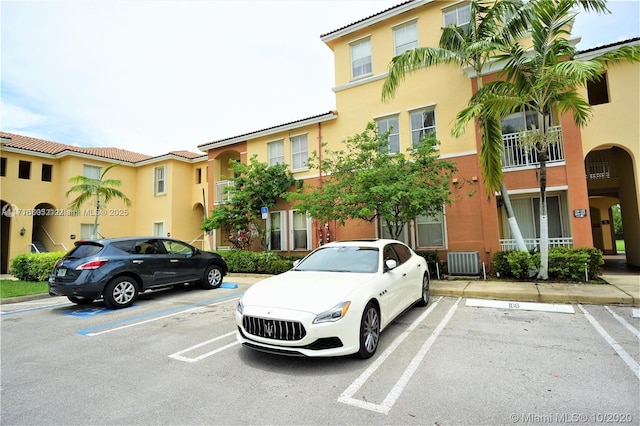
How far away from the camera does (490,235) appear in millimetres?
10914

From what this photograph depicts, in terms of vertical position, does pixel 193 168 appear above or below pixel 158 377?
above

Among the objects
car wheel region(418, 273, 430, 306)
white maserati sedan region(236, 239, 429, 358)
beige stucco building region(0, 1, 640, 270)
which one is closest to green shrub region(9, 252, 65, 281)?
beige stucco building region(0, 1, 640, 270)

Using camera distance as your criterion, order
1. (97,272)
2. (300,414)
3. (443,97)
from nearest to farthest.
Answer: (300,414), (97,272), (443,97)

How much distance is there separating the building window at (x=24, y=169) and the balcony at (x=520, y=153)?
23713 millimetres

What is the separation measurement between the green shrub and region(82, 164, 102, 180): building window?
7.74 metres

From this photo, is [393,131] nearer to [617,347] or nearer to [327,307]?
[617,347]

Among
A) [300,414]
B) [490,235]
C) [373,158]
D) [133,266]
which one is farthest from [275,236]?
[300,414]

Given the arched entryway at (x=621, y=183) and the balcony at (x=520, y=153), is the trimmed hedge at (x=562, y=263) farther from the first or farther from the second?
the arched entryway at (x=621, y=183)

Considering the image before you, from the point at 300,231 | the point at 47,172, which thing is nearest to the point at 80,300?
the point at 300,231

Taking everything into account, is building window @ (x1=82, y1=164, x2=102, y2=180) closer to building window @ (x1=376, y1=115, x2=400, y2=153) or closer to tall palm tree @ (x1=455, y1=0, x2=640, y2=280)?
building window @ (x1=376, y1=115, x2=400, y2=153)

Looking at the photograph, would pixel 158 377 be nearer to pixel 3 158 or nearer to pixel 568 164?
pixel 568 164

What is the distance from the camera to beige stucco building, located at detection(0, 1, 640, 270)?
10172 millimetres

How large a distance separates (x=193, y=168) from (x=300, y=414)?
827 inches

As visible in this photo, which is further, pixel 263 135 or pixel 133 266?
pixel 263 135
